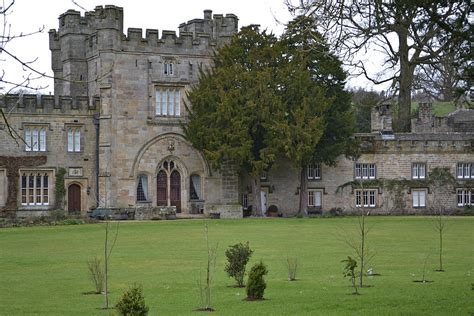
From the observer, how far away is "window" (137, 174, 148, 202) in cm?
5212

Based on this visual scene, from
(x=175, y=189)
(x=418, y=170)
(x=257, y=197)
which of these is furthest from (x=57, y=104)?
(x=418, y=170)

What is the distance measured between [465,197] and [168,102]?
59.4 ft

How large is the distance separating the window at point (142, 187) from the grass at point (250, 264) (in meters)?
10.5

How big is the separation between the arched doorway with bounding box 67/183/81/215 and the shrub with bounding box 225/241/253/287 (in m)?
31.0

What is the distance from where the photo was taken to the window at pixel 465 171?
56.2m

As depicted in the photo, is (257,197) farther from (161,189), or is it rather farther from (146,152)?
(146,152)

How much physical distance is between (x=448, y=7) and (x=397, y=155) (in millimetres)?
41199

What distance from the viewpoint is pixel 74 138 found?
52.1 meters

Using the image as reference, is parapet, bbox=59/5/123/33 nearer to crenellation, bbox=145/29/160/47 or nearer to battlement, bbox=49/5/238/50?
battlement, bbox=49/5/238/50

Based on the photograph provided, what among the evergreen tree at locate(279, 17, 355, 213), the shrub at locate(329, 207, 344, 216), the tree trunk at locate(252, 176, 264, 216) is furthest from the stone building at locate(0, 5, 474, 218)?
the evergreen tree at locate(279, 17, 355, 213)

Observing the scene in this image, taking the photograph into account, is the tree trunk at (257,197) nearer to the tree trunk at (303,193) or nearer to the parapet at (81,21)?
the tree trunk at (303,193)

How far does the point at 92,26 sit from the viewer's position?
181 ft

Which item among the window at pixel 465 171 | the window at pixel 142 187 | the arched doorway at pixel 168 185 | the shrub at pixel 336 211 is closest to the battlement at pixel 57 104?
the window at pixel 142 187

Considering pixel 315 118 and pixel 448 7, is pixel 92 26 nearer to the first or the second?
pixel 315 118
